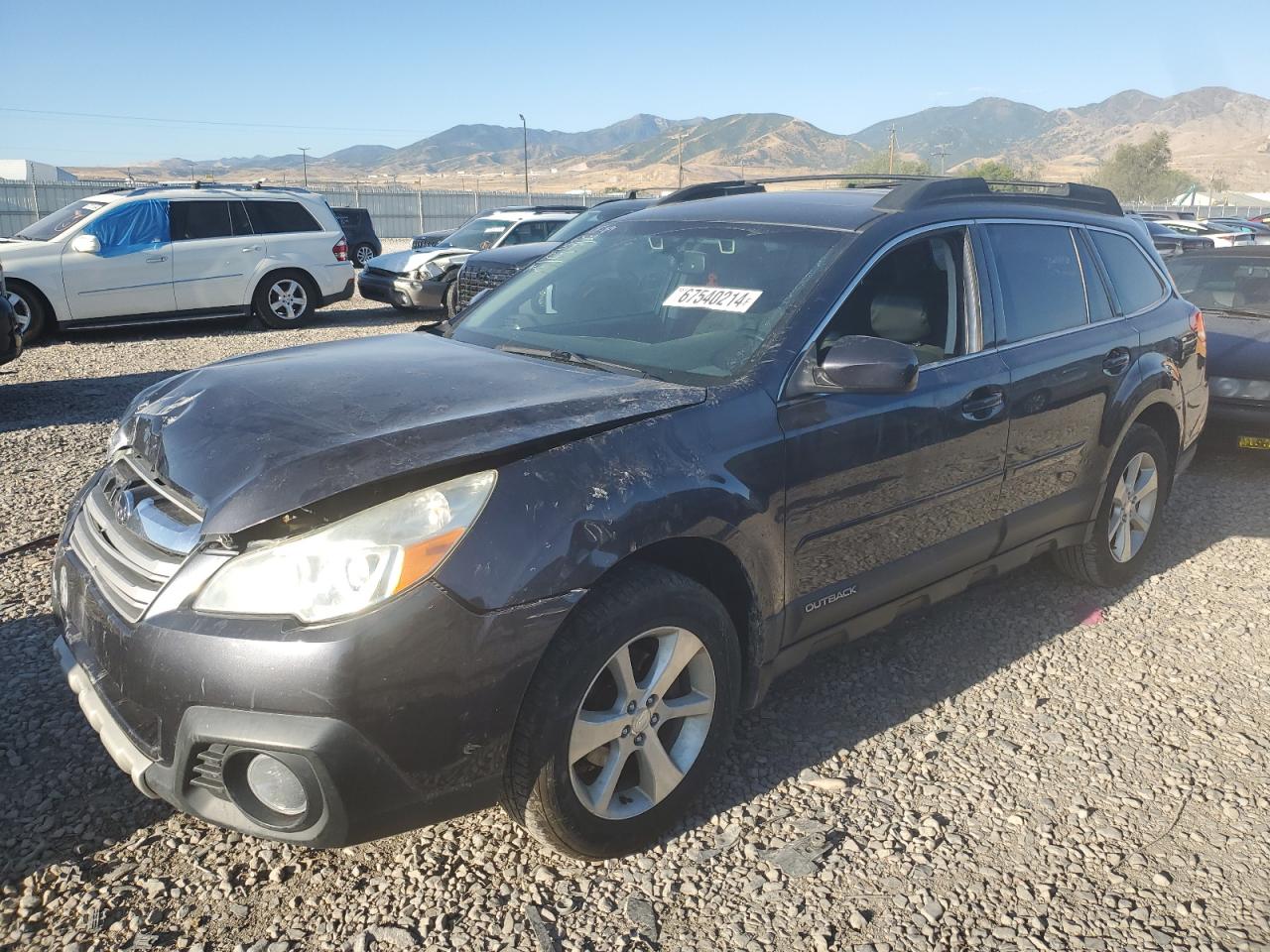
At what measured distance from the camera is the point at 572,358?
324 cm

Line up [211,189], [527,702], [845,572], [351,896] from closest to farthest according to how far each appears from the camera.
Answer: [527,702] < [351,896] < [845,572] < [211,189]

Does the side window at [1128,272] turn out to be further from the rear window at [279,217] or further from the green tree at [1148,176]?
the green tree at [1148,176]

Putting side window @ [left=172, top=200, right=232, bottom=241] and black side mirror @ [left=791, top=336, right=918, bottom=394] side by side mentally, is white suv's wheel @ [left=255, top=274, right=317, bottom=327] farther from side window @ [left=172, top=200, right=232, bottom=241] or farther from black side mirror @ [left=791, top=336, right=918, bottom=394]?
black side mirror @ [left=791, top=336, right=918, bottom=394]

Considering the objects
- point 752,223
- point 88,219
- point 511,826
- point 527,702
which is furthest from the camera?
point 88,219

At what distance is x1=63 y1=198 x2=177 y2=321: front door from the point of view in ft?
36.9

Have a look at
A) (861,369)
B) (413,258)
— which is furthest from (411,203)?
(861,369)

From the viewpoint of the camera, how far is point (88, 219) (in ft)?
37.4

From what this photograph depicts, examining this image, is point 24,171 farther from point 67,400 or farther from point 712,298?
point 712,298

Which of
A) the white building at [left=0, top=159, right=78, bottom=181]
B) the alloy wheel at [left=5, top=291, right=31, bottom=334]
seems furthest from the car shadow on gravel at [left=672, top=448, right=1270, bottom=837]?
the white building at [left=0, top=159, right=78, bottom=181]

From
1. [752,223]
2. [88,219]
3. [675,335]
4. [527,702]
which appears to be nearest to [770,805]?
[527,702]

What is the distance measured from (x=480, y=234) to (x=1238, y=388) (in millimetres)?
11033

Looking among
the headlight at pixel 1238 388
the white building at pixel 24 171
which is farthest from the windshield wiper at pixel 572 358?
the white building at pixel 24 171

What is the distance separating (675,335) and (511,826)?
1.63 meters

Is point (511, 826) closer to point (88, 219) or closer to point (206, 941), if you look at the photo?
point (206, 941)
